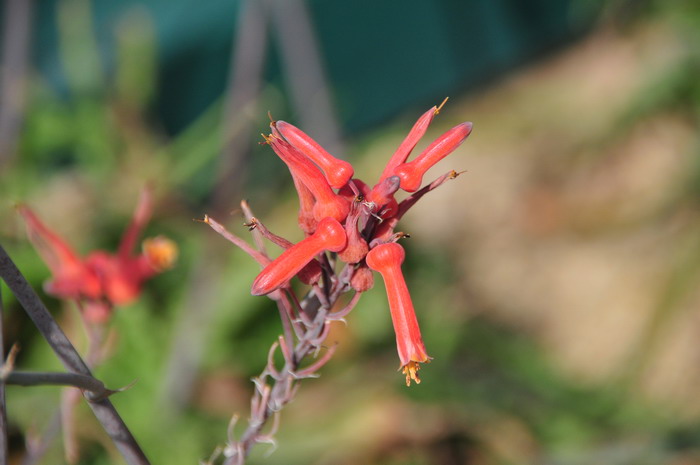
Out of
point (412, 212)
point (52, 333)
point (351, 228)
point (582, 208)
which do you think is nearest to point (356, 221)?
point (351, 228)

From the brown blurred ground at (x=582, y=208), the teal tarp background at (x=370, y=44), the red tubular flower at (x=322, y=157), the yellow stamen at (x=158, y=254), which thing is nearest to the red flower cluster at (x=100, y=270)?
the yellow stamen at (x=158, y=254)

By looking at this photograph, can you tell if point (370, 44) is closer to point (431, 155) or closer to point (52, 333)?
point (431, 155)

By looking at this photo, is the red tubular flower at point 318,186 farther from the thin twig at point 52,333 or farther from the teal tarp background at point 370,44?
the teal tarp background at point 370,44

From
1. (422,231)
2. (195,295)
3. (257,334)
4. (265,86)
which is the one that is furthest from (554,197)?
(195,295)

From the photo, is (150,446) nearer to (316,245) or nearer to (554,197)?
(316,245)

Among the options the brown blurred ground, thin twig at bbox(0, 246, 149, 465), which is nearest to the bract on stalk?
thin twig at bbox(0, 246, 149, 465)

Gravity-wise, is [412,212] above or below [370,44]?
below

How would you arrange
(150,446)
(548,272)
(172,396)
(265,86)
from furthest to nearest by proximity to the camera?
(548,272)
(265,86)
(172,396)
(150,446)
